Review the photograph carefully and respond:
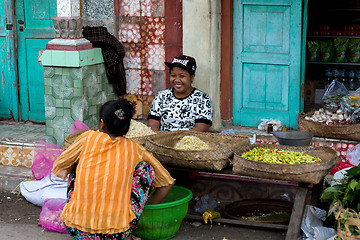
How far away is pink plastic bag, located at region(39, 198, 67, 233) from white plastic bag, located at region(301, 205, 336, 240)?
2.09 metres

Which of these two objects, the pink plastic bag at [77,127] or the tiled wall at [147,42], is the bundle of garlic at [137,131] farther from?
the tiled wall at [147,42]

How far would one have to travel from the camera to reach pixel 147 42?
259 inches

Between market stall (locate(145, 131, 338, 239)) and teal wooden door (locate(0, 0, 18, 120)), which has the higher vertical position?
teal wooden door (locate(0, 0, 18, 120))

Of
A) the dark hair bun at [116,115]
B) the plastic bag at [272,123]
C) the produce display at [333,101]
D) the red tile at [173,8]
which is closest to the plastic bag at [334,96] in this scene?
the produce display at [333,101]

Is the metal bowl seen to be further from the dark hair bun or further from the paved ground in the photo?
the dark hair bun

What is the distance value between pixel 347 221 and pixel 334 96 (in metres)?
2.21

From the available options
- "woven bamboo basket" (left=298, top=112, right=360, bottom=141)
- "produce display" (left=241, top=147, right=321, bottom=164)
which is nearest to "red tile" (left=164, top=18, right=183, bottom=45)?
"woven bamboo basket" (left=298, top=112, right=360, bottom=141)

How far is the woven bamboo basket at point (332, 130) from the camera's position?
Result: 18.3 feet

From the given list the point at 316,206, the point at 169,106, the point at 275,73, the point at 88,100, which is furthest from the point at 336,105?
the point at 88,100

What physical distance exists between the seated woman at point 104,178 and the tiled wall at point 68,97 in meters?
1.96

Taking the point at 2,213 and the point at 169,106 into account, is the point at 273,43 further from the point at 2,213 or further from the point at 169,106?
the point at 2,213

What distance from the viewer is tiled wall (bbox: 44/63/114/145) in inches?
241

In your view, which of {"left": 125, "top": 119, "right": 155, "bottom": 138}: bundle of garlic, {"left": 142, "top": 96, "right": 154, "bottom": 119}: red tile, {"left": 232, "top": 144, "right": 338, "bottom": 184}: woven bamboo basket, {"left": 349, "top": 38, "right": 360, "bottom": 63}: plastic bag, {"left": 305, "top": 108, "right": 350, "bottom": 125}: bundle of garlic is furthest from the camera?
{"left": 349, "top": 38, "right": 360, "bottom": 63}: plastic bag

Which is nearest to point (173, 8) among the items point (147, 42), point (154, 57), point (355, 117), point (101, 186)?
point (147, 42)
